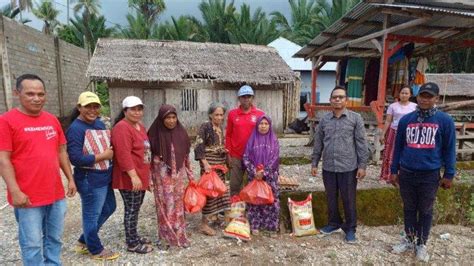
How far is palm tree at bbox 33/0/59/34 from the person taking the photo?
30.6 meters

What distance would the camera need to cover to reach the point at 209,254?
3420mm

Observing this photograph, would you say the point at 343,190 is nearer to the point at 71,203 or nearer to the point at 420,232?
the point at 420,232

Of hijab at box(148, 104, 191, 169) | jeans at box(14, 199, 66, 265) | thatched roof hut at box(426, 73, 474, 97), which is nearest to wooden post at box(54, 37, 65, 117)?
hijab at box(148, 104, 191, 169)

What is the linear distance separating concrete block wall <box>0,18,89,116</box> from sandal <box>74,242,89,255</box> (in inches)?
275

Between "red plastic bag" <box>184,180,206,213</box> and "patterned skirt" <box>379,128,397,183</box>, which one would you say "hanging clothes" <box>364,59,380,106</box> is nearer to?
"patterned skirt" <box>379,128,397,183</box>

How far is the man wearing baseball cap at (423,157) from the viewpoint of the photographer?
3014 mm

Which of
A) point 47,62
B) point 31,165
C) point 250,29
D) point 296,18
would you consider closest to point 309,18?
point 296,18

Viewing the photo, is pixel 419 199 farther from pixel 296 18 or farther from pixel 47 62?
pixel 296 18

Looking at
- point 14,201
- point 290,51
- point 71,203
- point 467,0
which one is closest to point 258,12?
point 290,51

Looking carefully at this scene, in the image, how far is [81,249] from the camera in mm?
3361

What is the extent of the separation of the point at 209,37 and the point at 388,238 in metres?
22.3

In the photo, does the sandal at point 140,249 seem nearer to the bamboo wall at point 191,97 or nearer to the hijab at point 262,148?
the hijab at point 262,148

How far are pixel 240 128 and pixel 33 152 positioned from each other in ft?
6.94

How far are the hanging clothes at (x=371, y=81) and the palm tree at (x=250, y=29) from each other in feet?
52.1
